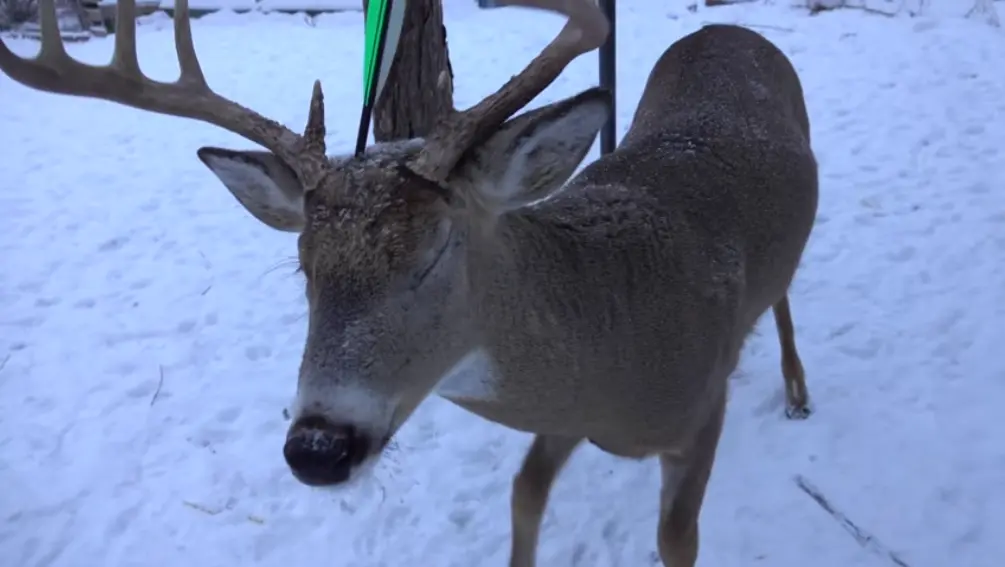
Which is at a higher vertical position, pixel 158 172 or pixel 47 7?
pixel 47 7

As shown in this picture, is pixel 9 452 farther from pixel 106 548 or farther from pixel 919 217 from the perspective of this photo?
pixel 919 217

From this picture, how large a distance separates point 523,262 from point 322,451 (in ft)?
2.38

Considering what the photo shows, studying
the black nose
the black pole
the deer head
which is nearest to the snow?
the deer head

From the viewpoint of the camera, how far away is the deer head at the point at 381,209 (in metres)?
1.73

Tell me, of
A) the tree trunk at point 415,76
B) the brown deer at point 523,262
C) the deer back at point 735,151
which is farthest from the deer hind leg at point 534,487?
the tree trunk at point 415,76

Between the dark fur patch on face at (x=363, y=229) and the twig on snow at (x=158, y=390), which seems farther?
the twig on snow at (x=158, y=390)

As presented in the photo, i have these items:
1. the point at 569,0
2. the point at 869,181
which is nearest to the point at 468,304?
the point at 569,0

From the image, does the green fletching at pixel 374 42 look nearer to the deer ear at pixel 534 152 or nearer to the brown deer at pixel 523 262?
the brown deer at pixel 523 262

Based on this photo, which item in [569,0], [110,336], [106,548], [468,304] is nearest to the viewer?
[468,304]

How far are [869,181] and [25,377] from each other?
511cm

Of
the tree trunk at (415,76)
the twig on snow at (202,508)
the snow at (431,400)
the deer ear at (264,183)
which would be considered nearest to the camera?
the deer ear at (264,183)

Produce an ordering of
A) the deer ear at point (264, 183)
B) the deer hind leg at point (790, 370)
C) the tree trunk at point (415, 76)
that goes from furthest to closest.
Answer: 1. the deer hind leg at point (790, 370)
2. the tree trunk at point (415, 76)
3. the deer ear at point (264, 183)

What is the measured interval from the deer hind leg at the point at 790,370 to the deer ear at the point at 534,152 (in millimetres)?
2172

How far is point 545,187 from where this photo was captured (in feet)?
6.61
